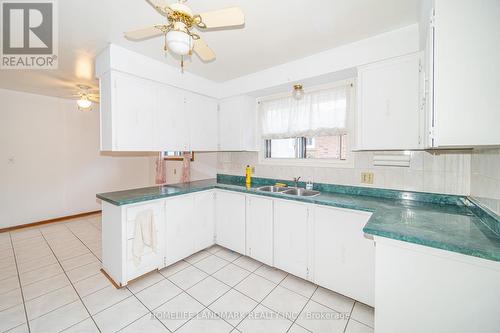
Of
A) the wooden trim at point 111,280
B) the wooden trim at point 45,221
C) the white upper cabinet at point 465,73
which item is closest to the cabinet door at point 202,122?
the wooden trim at point 111,280

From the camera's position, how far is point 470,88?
1.12 m

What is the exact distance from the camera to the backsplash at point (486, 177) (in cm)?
130

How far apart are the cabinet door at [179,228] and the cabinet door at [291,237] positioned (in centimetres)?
115

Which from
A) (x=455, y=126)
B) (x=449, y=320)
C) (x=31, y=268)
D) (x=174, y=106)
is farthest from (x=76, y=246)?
(x=455, y=126)

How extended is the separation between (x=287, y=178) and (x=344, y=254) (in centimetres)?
132

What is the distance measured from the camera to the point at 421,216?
158 centimetres

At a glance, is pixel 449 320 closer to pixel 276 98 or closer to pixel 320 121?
pixel 320 121

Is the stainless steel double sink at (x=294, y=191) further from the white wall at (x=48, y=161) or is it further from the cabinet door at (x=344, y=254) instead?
the white wall at (x=48, y=161)

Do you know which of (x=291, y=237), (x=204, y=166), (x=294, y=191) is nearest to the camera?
(x=291, y=237)

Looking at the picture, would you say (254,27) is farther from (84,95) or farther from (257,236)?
(84,95)

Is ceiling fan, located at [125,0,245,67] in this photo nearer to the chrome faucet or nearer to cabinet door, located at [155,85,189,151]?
cabinet door, located at [155,85,189,151]

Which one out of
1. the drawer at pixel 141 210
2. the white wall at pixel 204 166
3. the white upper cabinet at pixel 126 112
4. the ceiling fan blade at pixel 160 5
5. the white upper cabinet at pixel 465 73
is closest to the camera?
the white upper cabinet at pixel 465 73

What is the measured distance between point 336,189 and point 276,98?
1609 mm

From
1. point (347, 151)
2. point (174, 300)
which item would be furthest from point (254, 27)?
point (174, 300)
